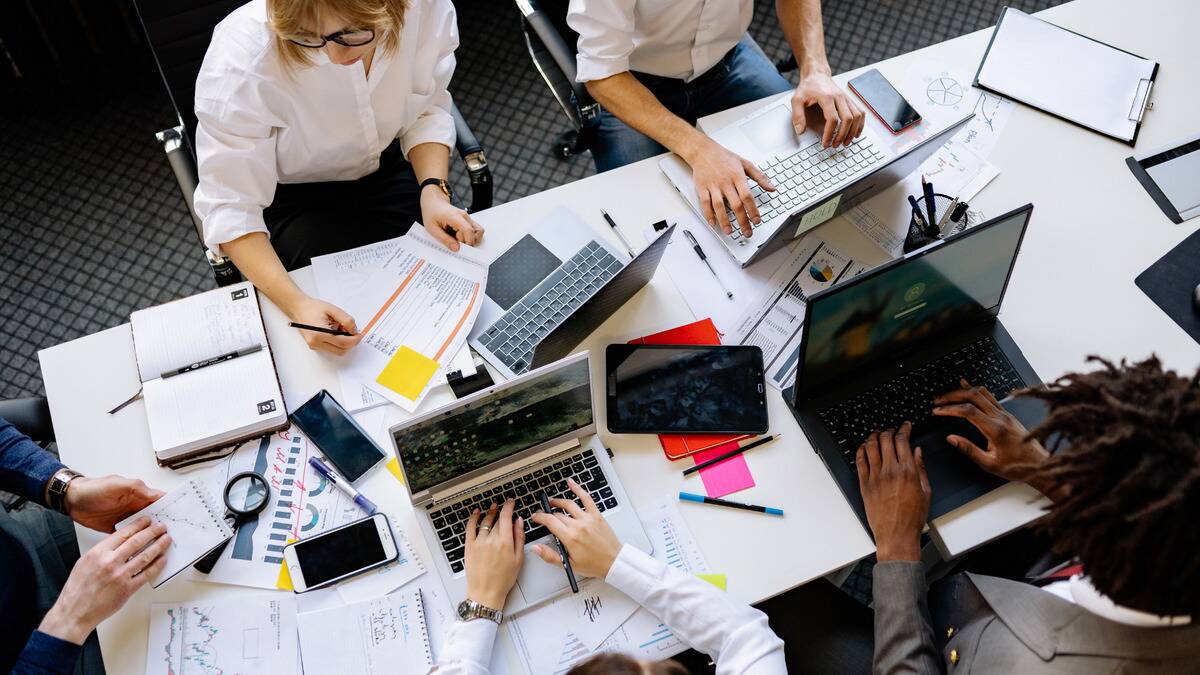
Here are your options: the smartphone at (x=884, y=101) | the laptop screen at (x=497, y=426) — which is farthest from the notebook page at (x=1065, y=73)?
the laptop screen at (x=497, y=426)

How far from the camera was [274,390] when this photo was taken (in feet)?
5.09

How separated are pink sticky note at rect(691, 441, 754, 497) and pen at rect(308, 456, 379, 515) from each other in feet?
1.83

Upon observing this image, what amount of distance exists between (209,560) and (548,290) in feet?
2.42

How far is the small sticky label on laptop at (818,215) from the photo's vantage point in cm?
162

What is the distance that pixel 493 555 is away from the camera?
56.0 inches

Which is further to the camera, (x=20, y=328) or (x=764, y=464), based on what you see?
(x=20, y=328)

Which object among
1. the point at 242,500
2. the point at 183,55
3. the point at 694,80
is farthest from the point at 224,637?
the point at 694,80

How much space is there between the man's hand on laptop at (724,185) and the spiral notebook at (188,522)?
1.03 metres

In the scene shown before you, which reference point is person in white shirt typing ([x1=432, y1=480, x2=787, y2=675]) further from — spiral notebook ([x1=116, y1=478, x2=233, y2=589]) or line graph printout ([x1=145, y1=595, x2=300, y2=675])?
spiral notebook ([x1=116, y1=478, x2=233, y2=589])

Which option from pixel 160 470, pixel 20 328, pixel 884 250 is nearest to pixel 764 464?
pixel 884 250

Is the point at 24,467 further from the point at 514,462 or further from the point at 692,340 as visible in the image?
the point at 692,340

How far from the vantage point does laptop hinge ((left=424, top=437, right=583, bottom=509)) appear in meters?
1.49

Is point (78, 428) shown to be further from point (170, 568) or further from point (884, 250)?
point (884, 250)

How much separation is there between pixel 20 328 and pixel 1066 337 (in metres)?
2.57
